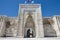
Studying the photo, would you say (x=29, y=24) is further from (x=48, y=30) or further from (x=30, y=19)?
(x=48, y=30)

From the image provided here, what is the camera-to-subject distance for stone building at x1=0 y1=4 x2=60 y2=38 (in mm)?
14430

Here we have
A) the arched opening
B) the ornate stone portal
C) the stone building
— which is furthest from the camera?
the arched opening

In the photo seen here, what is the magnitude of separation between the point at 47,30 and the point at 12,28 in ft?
18.1

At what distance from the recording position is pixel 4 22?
50.3 feet

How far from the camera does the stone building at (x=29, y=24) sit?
14430 mm

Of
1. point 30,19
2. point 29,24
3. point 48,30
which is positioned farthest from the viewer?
point 30,19

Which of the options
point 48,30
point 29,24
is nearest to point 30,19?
point 29,24

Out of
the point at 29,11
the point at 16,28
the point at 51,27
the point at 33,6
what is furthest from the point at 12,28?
the point at 51,27

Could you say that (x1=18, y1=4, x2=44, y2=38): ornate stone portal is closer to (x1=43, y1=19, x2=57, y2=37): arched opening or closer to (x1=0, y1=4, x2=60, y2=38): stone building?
(x1=0, y1=4, x2=60, y2=38): stone building

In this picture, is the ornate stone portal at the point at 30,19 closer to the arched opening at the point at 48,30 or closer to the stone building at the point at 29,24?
the stone building at the point at 29,24

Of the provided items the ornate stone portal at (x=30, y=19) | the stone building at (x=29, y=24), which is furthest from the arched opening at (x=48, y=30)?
the ornate stone portal at (x=30, y=19)

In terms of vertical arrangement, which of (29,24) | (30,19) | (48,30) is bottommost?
(48,30)

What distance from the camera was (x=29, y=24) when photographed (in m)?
15.4

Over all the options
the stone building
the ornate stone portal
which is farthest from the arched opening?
the ornate stone portal
